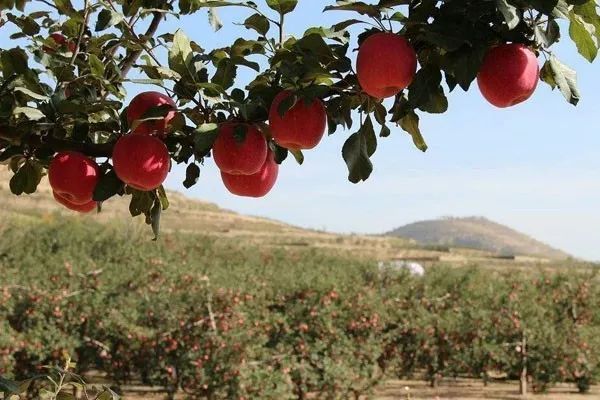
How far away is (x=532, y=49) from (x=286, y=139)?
1.32 ft

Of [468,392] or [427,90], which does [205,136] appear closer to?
[427,90]

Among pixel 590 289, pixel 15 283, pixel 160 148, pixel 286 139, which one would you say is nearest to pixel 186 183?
pixel 160 148

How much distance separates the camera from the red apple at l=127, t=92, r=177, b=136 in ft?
4.90

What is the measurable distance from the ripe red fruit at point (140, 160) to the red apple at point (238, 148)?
125 millimetres

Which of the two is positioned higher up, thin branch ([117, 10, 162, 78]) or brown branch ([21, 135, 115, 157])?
thin branch ([117, 10, 162, 78])

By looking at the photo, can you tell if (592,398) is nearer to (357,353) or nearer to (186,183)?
(357,353)

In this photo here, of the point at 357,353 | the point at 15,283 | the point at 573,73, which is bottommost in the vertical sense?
the point at 357,353

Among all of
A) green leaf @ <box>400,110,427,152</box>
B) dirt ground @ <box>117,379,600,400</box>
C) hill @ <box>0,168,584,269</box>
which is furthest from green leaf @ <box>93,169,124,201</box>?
hill @ <box>0,168,584,269</box>

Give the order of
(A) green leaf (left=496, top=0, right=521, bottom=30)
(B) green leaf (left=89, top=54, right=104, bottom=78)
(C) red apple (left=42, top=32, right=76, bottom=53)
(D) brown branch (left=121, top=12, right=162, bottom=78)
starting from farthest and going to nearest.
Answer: (C) red apple (left=42, top=32, right=76, bottom=53) → (D) brown branch (left=121, top=12, right=162, bottom=78) → (B) green leaf (left=89, top=54, right=104, bottom=78) → (A) green leaf (left=496, top=0, right=521, bottom=30)

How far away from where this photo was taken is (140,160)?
4.55 ft

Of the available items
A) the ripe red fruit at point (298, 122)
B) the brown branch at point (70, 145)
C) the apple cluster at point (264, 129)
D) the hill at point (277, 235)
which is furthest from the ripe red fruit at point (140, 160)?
the hill at point (277, 235)

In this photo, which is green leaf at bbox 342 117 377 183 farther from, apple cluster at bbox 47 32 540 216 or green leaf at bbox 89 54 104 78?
green leaf at bbox 89 54 104 78

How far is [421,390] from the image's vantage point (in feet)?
33.1

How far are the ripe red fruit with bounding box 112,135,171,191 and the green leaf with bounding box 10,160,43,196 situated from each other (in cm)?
36
